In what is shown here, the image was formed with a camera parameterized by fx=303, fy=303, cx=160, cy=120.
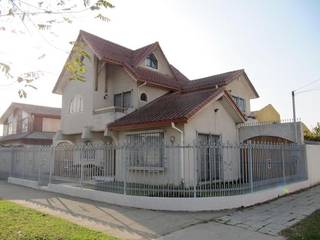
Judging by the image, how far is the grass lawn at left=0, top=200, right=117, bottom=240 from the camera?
7.04 meters

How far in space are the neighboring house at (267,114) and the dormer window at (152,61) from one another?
40.3 ft

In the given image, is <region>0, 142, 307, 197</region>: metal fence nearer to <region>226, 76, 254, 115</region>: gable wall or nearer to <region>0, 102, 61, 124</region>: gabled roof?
<region>226, 76, 254, 115</region>: gable wall

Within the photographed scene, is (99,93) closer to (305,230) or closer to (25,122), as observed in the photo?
(305,230)

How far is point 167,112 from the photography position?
14781 mm

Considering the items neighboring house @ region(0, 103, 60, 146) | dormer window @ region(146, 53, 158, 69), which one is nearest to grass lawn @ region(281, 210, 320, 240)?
dormer window @ region(146, 53, 158, 69)

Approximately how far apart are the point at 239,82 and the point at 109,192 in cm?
1444

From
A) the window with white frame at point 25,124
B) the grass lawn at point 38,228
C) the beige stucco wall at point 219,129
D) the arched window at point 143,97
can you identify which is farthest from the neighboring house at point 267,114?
the grass lawn at point 38,228

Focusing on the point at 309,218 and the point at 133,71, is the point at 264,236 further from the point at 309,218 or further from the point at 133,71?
the point at 133,71

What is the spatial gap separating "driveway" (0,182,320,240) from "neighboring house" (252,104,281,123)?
1803cm

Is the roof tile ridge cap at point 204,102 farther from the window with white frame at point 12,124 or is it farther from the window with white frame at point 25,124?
the window with white frame at point 12,124

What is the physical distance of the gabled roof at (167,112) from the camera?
1344cm

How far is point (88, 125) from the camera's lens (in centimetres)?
1870

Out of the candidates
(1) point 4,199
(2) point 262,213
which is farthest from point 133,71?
(2) point 262,213

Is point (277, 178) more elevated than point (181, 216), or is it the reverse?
point (277, 178)
